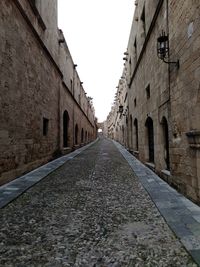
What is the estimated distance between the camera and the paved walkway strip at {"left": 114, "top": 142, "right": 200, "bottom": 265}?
2.53 meters

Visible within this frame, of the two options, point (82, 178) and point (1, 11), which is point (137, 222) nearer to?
point (82, 178)

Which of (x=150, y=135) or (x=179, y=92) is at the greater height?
(x=179, y=92)

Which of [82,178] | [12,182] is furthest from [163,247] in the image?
[12,182]

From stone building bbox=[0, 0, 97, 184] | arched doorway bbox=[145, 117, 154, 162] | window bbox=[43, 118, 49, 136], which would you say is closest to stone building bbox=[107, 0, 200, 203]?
arched doorway bbox=[145, 117, 154, 162]

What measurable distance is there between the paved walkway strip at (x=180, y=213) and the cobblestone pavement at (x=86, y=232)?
4.1 inches

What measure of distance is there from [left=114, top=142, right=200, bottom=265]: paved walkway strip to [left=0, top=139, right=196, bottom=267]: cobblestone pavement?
0.10 meters

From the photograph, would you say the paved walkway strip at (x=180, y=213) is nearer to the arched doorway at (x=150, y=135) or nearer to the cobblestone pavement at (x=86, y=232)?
the cobblestone pavement at (x=86, y=232)

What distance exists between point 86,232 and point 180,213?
161 centimetres

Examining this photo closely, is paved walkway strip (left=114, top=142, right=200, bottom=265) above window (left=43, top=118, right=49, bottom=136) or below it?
below

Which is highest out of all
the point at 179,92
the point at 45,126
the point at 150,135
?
the point at 179,92

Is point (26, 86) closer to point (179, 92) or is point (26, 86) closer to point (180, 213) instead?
point (179, 92)

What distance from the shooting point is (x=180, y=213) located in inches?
137

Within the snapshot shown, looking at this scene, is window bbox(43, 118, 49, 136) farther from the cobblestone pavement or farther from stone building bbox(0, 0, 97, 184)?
the cobblestone pavement

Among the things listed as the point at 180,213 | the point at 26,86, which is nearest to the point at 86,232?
the point at 180,213
